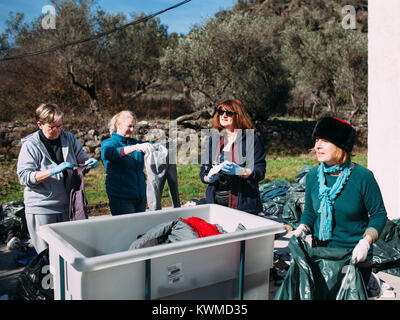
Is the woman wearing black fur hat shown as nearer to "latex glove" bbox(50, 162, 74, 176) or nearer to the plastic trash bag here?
the plastic trash bag

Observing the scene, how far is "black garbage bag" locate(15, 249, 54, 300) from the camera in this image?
2377mm

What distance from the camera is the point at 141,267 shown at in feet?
5.68

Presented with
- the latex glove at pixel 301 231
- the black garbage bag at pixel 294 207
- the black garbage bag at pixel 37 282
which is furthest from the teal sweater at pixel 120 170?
the black garbage bag at pixel 294 207

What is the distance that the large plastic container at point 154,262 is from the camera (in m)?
1.64

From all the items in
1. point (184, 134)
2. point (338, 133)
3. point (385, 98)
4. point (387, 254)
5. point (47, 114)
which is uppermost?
point (385, 98)

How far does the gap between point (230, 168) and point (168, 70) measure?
11.6 m

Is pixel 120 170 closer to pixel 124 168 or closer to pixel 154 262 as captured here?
pixel 124 168

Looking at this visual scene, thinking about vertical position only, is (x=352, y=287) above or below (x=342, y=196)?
below

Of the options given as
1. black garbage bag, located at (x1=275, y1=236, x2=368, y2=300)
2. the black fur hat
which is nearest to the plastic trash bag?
black garbage bag, located at (x1=275, y1=236, x2=368, y2=300)

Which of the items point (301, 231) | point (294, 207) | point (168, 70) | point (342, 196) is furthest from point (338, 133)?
point (168, 70)

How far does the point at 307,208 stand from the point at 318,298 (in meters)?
0.52

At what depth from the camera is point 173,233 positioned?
2203 mm

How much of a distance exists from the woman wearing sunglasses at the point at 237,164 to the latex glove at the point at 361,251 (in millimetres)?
1131

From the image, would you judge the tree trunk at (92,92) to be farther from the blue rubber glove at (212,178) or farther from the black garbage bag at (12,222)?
the blue rubber glove at (212,178)
